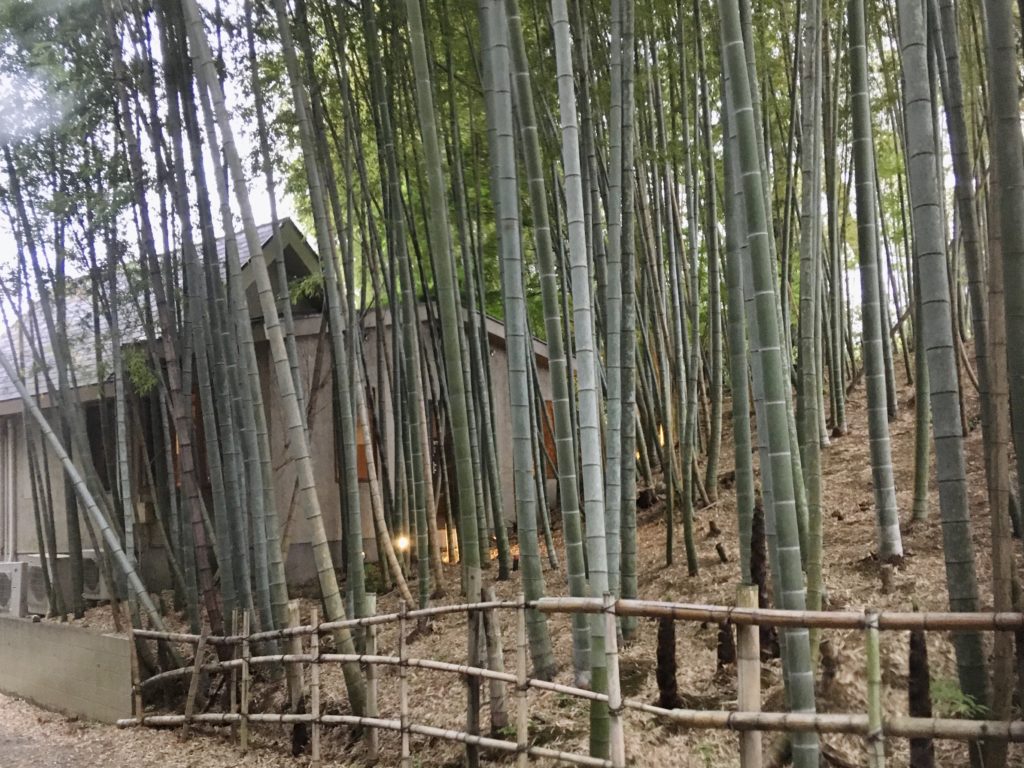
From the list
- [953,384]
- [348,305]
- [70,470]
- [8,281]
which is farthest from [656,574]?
[8,281]

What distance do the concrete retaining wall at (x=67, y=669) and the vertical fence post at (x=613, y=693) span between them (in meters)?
3.20

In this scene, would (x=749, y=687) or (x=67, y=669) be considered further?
(x=67, y=669)

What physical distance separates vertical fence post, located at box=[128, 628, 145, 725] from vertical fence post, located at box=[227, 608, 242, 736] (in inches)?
20.8

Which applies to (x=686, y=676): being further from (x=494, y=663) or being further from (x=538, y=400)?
(x=538, y=400)

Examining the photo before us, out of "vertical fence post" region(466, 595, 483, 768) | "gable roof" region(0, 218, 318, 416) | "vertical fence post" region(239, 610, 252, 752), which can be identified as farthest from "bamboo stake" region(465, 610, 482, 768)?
"gable roof" region(0, 218, 318, 416)

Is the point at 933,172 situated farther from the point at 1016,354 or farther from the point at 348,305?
the point at 348,305

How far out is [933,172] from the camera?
1.99 meters

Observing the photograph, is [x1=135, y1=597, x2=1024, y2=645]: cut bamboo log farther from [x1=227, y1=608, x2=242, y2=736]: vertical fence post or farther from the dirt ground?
[x1=227, y1=608, x2=242, y2=736]: vertical fence post

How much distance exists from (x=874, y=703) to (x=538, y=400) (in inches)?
171

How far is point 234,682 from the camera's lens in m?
3.99

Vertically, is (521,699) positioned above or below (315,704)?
above

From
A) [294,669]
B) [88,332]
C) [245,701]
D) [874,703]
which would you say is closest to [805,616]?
[874,703]

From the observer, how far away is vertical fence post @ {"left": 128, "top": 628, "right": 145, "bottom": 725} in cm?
439

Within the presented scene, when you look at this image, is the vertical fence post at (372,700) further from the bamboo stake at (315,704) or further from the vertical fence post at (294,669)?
the vertical fence post at (294,669)
